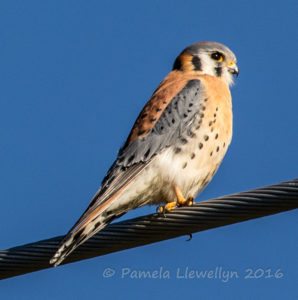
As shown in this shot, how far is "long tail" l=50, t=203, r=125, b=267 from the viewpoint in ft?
14.3

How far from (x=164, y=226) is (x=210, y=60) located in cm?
290

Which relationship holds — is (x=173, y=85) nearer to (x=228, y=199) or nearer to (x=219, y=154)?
(x=219, y=154)

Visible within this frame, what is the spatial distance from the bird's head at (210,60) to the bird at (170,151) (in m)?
0.34

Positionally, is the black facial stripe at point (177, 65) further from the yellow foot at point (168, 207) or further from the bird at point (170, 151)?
the yellow foot at point (168, 207)

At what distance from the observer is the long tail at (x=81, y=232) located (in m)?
4.35

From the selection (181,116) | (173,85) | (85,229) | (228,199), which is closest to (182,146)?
(181,116)

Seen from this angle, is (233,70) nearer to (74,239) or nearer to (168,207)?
(168,207)

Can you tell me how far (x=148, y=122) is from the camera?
610 cm

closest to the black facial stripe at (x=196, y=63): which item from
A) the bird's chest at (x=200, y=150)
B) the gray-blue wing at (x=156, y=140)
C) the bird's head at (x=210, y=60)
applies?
the bird's head at (x=210, y=60)

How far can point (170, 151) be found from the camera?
5.87m

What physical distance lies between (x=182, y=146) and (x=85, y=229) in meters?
1.26

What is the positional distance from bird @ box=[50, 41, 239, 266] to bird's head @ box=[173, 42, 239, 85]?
0.34 m

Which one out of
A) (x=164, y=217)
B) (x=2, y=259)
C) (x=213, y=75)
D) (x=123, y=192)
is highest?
(x=213, y=75)

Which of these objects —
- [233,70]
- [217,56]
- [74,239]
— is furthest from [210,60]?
[74,239]
